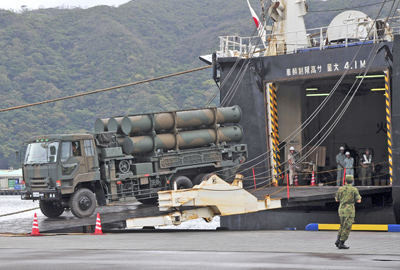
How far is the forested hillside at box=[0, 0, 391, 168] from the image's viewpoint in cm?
12731

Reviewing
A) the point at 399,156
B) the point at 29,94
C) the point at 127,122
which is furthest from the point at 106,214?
the point at 29,94

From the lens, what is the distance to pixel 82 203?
21.3 m

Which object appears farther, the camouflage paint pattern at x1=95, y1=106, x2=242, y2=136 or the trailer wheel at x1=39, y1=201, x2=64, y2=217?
the camouflage paint pattern at x1=95, y1=106, x2=242, y2=136

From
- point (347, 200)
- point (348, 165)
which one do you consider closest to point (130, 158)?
point (348, 165)

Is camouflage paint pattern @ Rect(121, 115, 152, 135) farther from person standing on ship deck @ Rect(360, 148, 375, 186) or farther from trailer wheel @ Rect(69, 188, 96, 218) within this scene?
person standing on ship deck @ Rect(360, 148, 375, 186)

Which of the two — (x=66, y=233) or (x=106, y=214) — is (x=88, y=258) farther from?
(x=106, y=214)

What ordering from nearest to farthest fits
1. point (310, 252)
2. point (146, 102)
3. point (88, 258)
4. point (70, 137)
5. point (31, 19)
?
point (88, 258)
point (310, 252)
point (70, 137)
point (146, 102)
point (31, 19)

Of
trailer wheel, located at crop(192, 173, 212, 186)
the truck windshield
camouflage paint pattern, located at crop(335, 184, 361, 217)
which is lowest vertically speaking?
camouflage paint pattern, located at crop(335, 184, 361, 217)

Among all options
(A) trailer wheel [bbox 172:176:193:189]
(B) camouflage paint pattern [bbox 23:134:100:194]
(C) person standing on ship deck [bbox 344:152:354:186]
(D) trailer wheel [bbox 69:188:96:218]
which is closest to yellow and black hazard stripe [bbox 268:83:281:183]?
(C) person standing on ship deck [bbox 344:152:354:186]

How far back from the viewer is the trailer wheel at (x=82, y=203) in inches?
831

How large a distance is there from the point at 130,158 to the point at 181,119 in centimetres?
242

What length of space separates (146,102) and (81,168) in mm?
112374

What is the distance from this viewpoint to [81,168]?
21.5 meters

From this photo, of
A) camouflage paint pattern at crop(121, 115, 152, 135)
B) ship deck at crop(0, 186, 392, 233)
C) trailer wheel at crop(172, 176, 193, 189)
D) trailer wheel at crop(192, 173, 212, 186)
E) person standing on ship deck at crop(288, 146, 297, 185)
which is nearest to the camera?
ship deck at crop(0, 186, 392, 233)
